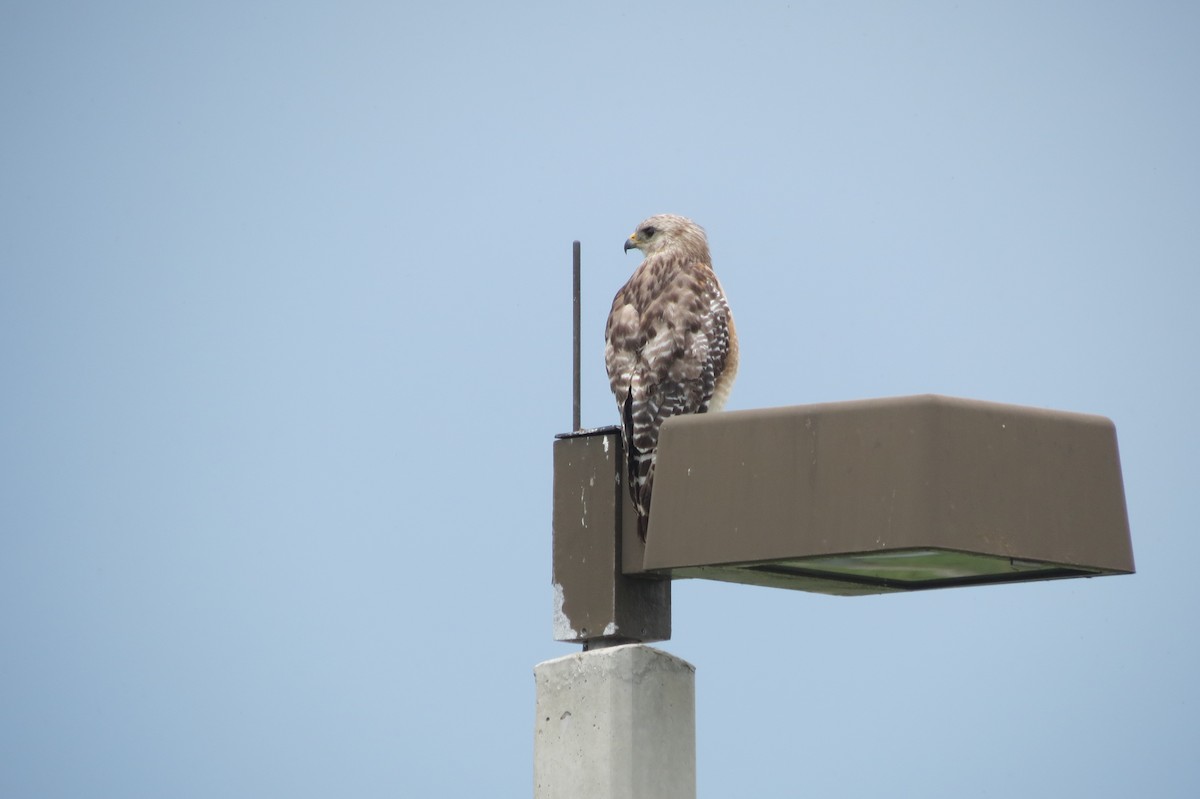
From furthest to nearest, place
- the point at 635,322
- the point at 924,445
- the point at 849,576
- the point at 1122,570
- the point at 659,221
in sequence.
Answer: the point at 659,221, the point at 635,322, the point at 849,576, the point at 1122,570, the point at 924,445

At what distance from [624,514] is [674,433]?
66 cm

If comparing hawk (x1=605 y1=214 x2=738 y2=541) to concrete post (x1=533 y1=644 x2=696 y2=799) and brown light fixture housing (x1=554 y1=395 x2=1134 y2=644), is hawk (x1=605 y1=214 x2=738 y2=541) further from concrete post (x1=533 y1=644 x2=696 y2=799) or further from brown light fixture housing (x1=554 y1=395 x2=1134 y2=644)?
concrete post (x1=533 y1=644 x2=696 y2=799)

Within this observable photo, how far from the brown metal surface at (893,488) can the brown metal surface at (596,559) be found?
470mm

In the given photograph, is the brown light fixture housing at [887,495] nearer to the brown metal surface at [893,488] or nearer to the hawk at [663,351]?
the brown metal surface at [893,488]

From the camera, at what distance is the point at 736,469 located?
27.1ft

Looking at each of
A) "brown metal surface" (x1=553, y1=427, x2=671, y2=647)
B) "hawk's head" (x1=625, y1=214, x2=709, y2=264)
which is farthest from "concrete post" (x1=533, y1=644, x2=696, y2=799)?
"hawk's head" (x1=625, y1=214, x2=709, y2=264)

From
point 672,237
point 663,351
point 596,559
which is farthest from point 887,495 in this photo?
point 672,237

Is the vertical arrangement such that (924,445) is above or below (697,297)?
below

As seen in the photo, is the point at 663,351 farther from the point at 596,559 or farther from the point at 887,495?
the point at 887,495

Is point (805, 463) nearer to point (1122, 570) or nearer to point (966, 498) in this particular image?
point (966, 498)

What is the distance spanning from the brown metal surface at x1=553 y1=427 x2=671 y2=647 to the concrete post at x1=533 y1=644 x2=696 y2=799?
0.15 meters

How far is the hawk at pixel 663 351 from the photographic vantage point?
907cm

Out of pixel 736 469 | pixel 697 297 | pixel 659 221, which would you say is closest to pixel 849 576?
pixel 736 469

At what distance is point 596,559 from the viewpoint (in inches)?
357
